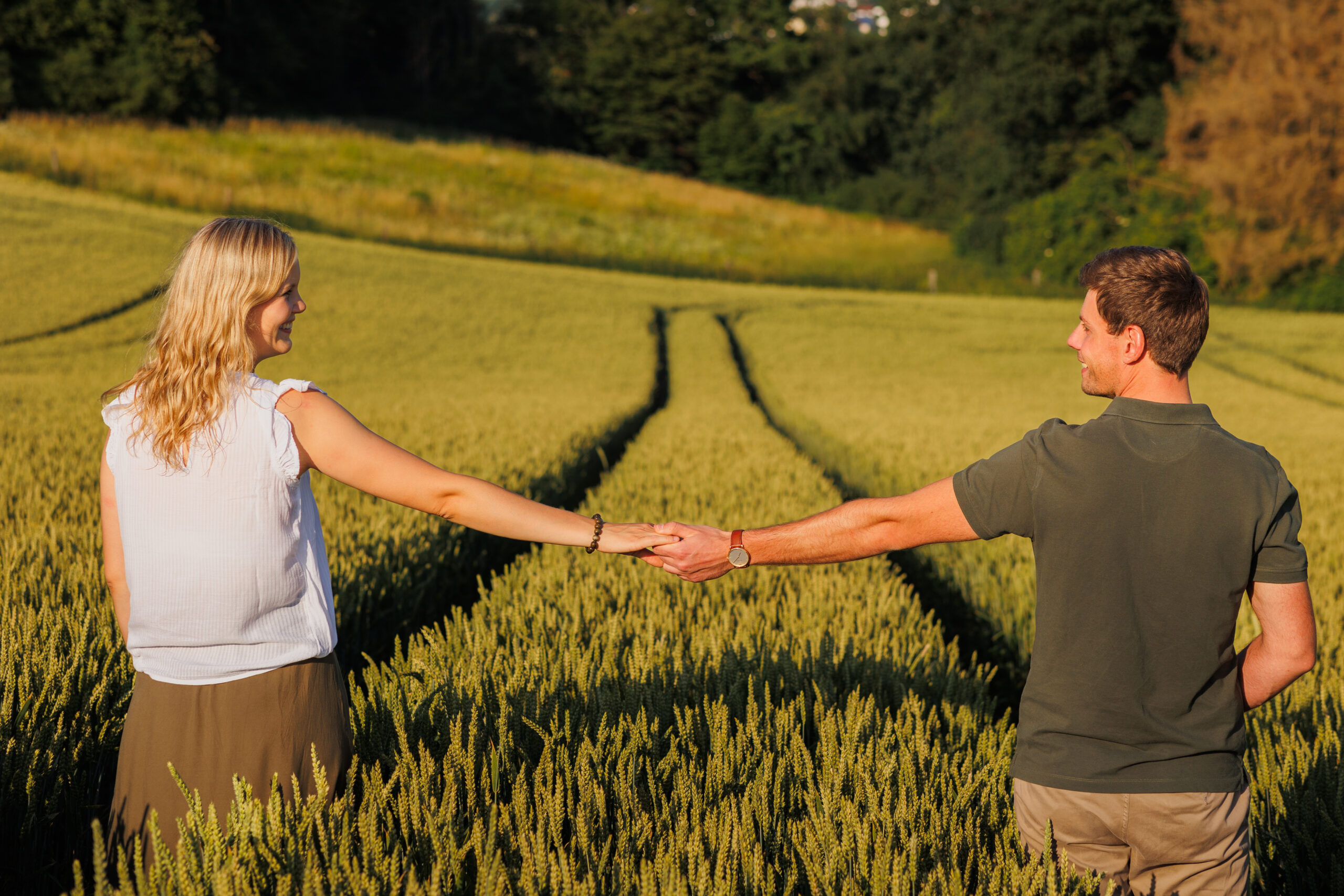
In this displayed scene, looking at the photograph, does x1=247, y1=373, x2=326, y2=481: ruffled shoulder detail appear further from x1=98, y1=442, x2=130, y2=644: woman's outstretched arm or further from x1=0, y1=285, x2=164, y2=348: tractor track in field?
x1=0, y1=285, x2=164, y2=348: tractor track in field

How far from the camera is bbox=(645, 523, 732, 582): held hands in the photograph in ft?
10.1

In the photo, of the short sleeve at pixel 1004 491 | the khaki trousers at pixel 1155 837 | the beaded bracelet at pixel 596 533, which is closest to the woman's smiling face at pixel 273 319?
the beaded bracelet at pixel 596 533

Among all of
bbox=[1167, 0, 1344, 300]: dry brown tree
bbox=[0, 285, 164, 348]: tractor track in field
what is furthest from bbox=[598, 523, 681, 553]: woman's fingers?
bbox=[1167, 0, 1344, 300]: dry brown tree

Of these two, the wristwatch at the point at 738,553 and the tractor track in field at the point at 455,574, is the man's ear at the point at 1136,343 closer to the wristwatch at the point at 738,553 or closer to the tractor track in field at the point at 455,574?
the wristwatch at the point at 738,553

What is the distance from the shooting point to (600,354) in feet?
75.1

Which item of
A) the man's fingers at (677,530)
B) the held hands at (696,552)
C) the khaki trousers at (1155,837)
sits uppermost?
the man's fingers at (677,530)

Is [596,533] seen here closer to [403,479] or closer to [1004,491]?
[403,479]

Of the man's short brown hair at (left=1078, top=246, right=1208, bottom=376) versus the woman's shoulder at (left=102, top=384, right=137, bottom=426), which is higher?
the man's short brown hair at (left=1078, top=246, right=1208, bottom=376)

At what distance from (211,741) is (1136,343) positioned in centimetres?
232

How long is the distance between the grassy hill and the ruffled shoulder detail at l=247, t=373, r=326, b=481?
36363 mm

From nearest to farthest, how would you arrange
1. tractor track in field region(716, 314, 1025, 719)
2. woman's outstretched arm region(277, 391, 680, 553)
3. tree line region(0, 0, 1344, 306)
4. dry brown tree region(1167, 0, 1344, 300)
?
woman's outstretched arm region(277, 391, 680, 553) → tractor track in field region(716, 314, 1025, 719) → dry brown tree region(1167, 0, 1344, 300) → tree line region(0, 0, 1344, 306)

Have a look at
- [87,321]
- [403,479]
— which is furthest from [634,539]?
[87,321]

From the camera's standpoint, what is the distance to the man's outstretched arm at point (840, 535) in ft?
7.50

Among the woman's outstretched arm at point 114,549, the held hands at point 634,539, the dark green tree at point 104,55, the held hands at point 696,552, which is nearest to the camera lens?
the woman's outstretched arm at point 114,549
